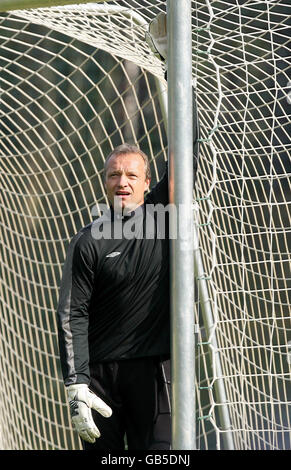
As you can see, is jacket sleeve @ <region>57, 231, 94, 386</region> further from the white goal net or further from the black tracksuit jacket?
the white goal net

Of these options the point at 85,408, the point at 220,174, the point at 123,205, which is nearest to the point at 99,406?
the point at 85,408

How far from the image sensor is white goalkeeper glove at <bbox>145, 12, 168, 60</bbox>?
2.35 metres

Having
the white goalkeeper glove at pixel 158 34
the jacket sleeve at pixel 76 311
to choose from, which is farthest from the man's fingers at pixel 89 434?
the white goalkeeper glove at pixel 158 34

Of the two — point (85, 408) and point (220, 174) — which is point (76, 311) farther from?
point (220, 174)

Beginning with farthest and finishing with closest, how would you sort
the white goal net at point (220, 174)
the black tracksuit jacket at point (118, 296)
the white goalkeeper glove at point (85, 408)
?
the white goal net at point (220, 174)
the black tracksuit jacket at point (118, 296)
the white goalkeeper glove at point (85, 408)

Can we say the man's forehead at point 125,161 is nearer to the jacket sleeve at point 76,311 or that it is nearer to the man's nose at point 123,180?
the man's nose at point 123,180

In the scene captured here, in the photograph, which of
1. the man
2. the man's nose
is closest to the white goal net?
the man

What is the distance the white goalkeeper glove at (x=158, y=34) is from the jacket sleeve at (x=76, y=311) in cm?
55

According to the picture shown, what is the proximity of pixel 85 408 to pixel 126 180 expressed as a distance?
63cm

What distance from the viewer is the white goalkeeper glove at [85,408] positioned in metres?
2.25

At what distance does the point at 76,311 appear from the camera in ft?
7.72

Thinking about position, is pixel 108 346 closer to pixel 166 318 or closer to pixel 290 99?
pixel 166 318

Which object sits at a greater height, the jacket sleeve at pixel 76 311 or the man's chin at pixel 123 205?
the man's chin at pixel 123 205
